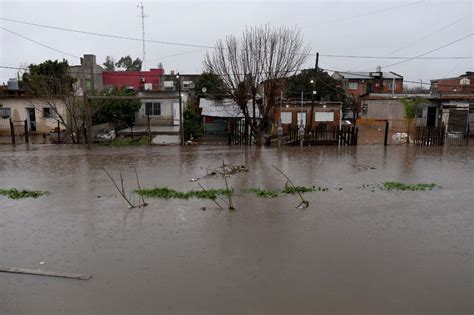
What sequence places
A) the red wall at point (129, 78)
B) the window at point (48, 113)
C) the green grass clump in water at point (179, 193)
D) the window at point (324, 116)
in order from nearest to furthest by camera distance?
the green grass clump in water at point (179, 193) → the window at point (48, 113) → the window at point (324, 116) → the red wall at point (129, 78)

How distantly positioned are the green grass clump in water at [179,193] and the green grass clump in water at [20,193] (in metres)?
2.40

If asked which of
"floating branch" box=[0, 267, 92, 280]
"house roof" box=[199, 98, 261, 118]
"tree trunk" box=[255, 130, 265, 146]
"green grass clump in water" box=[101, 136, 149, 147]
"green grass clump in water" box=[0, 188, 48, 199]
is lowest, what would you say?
"floating branch" box=[0, 267, 92, 280]

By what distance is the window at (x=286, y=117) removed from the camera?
30.6 meters

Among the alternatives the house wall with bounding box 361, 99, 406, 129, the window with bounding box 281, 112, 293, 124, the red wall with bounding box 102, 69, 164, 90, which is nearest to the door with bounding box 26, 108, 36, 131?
the red wall with bounding box 102, 69, 164, 90

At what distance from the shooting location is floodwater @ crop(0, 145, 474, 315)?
4609 millimetres

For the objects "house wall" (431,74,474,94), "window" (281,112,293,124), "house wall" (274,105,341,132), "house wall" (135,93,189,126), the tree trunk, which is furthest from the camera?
"house wall" (431,74,474,94)

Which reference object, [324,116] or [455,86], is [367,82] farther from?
[324,116]

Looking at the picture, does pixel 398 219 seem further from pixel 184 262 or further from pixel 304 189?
pixel 184 262

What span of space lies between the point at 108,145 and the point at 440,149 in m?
17.0

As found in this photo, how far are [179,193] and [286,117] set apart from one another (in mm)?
21918

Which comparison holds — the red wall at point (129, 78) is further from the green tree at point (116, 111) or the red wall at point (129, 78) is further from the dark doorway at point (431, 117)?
the dark doorway at point (431, 117)

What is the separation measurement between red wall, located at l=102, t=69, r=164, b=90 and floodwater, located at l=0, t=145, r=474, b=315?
35.4 meters

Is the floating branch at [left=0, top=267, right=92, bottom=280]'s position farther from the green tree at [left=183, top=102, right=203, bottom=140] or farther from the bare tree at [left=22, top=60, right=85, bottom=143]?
the green tree at [left=183, top=102, right=203, bottom=140]

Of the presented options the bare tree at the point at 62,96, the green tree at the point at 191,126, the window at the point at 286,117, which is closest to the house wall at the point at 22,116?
the bare tree at the point at 62,96
